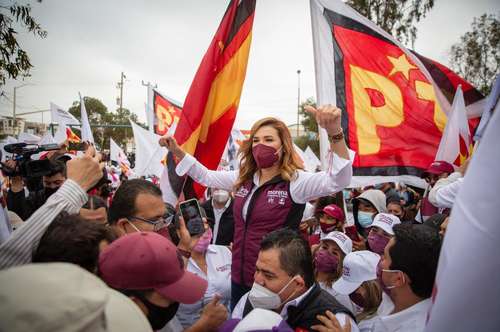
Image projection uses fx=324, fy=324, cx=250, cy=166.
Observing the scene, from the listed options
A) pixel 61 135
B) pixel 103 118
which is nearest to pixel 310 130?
pixel 103 118

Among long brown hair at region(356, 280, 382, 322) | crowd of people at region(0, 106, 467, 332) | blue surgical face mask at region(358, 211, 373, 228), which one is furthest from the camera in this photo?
blue surgical face mask at region(358, 211, 373, 228)

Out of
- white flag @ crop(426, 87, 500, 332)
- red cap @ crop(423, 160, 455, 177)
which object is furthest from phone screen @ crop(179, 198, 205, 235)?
red cap @ crop(423, 160, 455, 177)

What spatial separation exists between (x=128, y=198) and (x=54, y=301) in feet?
4.43

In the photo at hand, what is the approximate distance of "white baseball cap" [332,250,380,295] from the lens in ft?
7.98

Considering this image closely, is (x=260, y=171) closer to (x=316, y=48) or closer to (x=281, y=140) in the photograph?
(x=281, y=140)

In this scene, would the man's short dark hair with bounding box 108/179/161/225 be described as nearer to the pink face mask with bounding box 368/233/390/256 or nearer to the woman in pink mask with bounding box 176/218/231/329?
the woman in pink mask with bounding box 176/218/231/329

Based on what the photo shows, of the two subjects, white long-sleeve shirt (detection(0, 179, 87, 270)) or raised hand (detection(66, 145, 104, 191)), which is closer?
white long-sleeve shirt (detection(0, 179, 87, 270))

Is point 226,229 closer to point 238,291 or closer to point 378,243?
point 238,291

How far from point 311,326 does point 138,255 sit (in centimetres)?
99

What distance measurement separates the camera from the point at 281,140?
272 cm

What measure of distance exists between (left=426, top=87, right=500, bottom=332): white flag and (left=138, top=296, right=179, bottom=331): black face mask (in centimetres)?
108

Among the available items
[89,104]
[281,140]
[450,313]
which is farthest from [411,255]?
[89,104]

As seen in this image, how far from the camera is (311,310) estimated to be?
1.80 meters

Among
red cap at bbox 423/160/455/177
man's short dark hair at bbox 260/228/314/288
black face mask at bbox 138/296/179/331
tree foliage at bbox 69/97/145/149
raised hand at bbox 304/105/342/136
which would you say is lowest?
tree foliage at bbox 69/97/145/149
